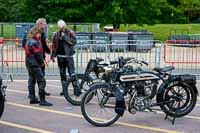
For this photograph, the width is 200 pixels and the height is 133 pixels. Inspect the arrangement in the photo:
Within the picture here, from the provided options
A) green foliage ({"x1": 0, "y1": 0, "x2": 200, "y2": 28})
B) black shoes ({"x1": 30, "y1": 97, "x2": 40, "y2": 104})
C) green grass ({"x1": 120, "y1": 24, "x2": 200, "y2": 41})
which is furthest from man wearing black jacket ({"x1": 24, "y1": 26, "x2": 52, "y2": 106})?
green grass ({"x1": 120, "y1": 24, "x2": 200, "y2": 41})

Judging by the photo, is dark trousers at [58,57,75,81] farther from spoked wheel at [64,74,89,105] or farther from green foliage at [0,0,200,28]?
green foliage at [0,0,200,28]

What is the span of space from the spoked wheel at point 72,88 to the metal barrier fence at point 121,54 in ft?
15.6

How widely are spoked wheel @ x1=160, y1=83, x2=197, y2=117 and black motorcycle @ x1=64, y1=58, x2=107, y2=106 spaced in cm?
173

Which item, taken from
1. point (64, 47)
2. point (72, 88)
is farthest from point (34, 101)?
point (64, 47)

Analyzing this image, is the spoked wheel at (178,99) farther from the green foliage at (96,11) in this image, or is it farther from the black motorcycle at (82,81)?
the green foliage at (96,11)

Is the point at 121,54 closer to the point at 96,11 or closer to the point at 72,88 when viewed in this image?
the point at 72,88

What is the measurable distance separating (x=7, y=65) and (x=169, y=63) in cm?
557

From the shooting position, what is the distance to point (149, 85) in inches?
342

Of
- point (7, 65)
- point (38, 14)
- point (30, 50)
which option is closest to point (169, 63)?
point (7, 65)

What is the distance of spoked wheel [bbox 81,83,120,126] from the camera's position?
325 inches

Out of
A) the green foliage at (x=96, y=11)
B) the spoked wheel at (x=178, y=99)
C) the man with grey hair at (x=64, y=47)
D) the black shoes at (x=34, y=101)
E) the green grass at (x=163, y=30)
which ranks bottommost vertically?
the black shoes at (x=34, y=101)

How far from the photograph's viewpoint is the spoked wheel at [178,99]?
28.4 feet

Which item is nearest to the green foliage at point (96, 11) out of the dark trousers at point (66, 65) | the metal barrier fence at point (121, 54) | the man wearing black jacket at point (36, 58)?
the metal barrier fence at point (121, 54)

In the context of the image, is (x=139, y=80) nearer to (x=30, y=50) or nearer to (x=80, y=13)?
(x=30, y=50)
